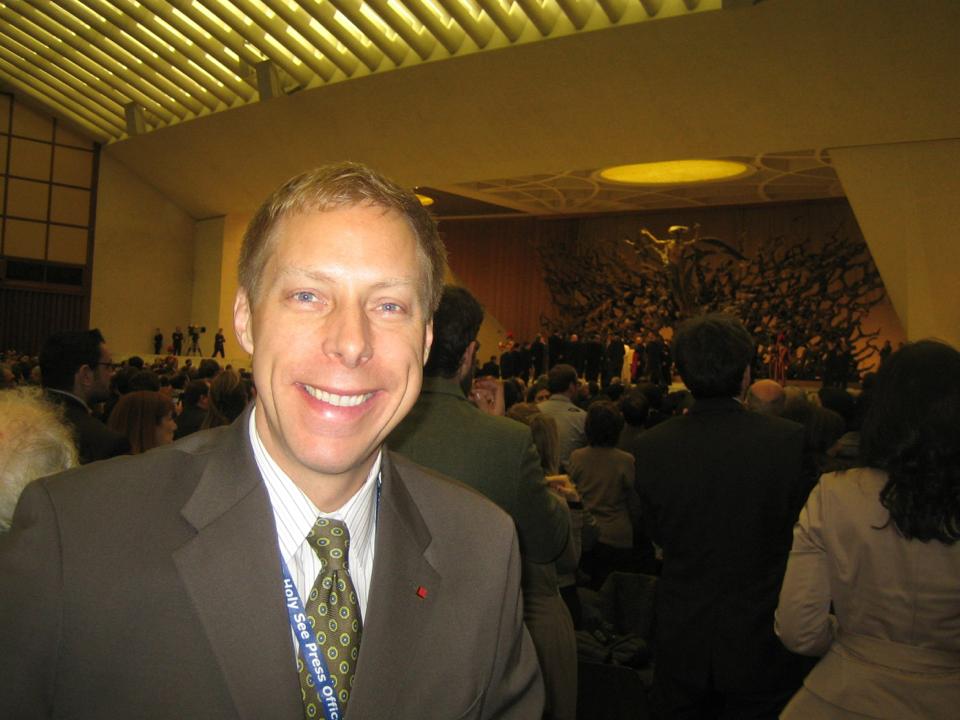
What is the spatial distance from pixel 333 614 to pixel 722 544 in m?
1.50

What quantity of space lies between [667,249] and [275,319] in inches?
657

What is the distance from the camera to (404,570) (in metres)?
Result: 1.20

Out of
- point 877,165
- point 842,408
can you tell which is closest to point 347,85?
point 877,165

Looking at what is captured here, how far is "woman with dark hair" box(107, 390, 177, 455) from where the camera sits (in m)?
3.65

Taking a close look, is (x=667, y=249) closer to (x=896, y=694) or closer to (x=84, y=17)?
(x=84, y=17)

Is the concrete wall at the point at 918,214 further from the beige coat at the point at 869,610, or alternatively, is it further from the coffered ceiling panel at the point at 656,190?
the beige coat at the point at 869,610

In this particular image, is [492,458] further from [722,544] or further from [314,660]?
[314,660]

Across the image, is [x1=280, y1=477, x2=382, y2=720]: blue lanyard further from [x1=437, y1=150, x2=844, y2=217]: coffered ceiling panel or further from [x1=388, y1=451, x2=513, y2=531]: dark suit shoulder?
[x1=437, y1=150, x2=844, y2=217]: coffered ceiling panel

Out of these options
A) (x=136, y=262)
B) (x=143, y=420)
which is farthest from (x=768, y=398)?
→ (x=136, y=262)

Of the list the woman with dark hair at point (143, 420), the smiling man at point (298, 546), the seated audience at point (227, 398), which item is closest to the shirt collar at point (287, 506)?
the smiling man at point (298, 546)

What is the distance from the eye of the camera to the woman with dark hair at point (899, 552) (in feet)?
5.55

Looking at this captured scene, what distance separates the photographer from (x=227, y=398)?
403cm

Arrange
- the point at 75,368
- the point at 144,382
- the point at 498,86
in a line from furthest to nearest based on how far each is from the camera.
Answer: the point at 498,86
the point at 144,382
the point at 75,368

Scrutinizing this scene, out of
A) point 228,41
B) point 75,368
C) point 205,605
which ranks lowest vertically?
point 205,605
